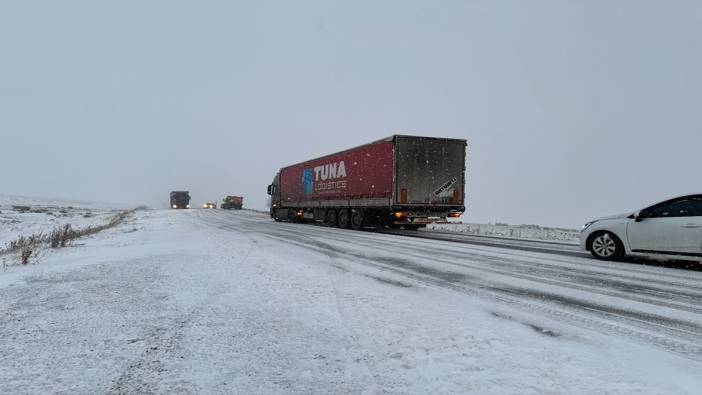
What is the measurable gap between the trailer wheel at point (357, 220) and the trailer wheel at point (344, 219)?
285 millimetres

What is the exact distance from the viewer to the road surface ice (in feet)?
8.34

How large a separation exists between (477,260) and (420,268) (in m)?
1.66

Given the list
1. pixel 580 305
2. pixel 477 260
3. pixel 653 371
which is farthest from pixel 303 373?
pixel 477 260

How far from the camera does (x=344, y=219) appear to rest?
19344 mm

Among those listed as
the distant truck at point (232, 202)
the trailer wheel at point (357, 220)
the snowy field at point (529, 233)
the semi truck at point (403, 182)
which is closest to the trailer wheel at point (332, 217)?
the semi truck at point (403, 182)

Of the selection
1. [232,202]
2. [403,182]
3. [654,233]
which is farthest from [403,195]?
[232,202]

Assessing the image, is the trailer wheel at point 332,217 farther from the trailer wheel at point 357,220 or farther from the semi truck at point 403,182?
the trailer wheel at point 357,220

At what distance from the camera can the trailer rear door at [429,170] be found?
15695 mm

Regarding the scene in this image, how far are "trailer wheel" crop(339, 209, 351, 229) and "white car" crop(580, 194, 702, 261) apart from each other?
11.3 meters

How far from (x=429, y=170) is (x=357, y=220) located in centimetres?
412

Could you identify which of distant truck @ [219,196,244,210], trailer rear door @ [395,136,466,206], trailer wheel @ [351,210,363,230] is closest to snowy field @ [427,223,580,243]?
trailer rear door @ [395,136,466,206]

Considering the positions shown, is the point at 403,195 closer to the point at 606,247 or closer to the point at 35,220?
the point at 606,247

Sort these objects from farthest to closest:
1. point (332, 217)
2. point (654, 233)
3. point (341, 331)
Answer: point (332, 217) < point (654, 233) < point (341, 331)

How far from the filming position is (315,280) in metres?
5.68
